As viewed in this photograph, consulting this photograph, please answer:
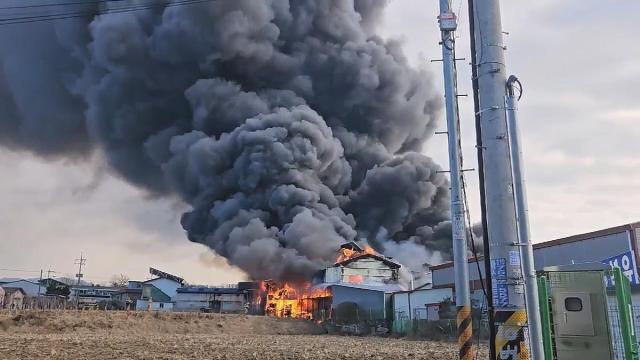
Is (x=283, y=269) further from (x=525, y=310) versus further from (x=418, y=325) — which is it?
(x=525, y=310)

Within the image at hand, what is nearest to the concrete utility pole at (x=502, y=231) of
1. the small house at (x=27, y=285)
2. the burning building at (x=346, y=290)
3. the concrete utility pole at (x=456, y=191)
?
the concrete utility pole at (x=456, y=191)

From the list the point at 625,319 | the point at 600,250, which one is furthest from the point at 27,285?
the point at 625,319

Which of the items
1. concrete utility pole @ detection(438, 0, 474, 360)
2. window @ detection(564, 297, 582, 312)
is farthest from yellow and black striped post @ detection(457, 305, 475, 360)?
window @ detection(564, 297, 582, 312)

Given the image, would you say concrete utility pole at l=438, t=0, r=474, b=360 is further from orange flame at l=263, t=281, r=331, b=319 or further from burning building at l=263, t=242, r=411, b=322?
orange flame at l=263, t=281, r=331, b=319

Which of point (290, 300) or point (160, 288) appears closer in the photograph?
point (290, 300)

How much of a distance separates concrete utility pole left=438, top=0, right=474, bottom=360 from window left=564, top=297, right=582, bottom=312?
5.51 feet

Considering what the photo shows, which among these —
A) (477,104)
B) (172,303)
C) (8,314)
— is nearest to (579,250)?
(477,104)

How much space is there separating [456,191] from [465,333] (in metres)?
2.07

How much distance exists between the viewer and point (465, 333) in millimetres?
7449

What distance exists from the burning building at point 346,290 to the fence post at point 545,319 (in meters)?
30.5

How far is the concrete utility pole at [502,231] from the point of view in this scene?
4.63 metres

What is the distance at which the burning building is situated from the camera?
39.2 meters

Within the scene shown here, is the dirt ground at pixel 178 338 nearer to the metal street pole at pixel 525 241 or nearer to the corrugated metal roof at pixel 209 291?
the metal street pole at pixel 525 241

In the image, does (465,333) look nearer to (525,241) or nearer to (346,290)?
(525,241)
